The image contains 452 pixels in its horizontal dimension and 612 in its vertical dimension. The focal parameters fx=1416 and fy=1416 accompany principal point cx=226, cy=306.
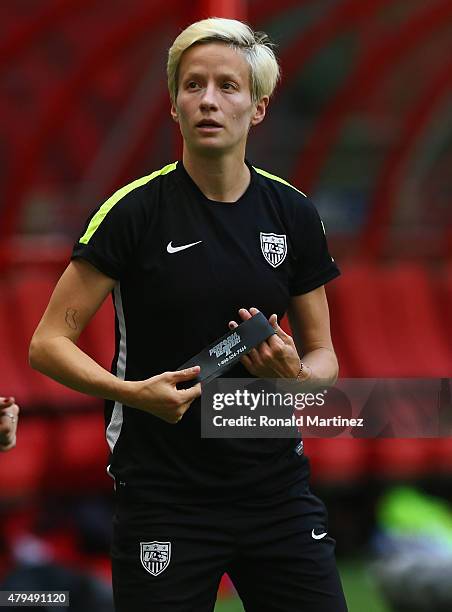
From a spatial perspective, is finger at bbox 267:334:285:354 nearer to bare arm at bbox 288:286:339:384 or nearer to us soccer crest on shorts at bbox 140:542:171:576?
bare arm at bbox 288:286:339:384

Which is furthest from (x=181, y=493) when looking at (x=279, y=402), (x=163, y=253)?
(x=163, y=253)

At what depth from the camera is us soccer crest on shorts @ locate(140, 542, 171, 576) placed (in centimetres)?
359

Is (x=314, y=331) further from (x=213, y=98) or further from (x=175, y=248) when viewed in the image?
(x=213, y=98)

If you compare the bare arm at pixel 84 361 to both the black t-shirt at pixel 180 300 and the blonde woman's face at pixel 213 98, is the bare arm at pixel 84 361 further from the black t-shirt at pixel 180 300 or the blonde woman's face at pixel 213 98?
the blonde woman's face at pixel 213 98

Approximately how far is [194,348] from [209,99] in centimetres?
64

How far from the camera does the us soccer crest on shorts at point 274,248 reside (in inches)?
147

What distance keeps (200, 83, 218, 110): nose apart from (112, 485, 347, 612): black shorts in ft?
3.37

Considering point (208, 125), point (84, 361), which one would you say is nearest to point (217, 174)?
point (208, 125)

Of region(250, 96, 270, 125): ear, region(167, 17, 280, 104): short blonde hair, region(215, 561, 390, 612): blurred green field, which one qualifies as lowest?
region(215, 561, 390, 612): blurred green field

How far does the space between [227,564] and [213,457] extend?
0.92 feet

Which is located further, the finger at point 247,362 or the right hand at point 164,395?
the finger at point 247,362

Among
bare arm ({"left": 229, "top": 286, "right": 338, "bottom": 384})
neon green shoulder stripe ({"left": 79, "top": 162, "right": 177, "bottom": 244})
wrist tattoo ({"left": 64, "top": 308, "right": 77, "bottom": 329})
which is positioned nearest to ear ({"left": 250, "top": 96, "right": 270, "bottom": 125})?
neon green shoulder stripe ({"left": 79, "top": 162, "right": 177, "bottom": 244})

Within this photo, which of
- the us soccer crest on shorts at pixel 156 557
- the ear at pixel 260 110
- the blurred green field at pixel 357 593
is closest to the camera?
the us soccer crest on shorts at pixel 156 557

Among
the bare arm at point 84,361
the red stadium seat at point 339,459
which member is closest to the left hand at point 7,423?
the bare arm at point 84,361
